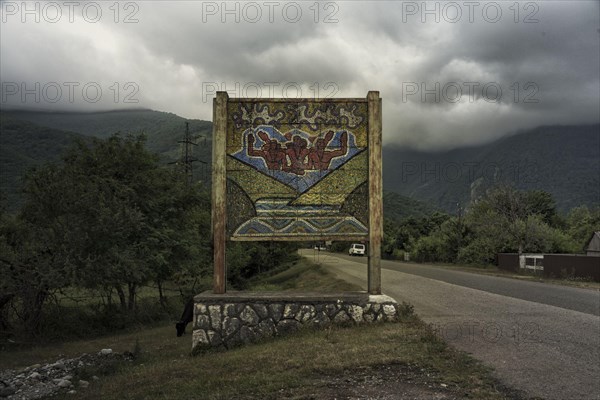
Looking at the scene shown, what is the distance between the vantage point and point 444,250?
5531 cm

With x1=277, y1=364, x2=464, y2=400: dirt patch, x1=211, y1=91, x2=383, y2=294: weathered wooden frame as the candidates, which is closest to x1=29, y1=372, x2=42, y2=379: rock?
x1=211, y1=91, x2=383, y2=294: weathered wooden frame

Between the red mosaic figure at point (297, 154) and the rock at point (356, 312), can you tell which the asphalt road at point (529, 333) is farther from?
the red mosaic figure at point (297, 154)

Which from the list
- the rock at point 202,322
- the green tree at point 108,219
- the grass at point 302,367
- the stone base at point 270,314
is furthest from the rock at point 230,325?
the green tree at point 108,219

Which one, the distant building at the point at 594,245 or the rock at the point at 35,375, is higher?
the distant building at the point at 594,245

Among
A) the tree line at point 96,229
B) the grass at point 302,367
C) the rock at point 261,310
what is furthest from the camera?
the tree line at point 96,229

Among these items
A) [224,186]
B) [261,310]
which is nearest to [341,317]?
[261,310]

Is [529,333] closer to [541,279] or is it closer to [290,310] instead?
[290,310]

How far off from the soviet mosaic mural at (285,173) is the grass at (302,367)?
7.31 ft

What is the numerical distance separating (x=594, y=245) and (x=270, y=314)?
142 ft

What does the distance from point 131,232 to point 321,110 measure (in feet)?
36.4

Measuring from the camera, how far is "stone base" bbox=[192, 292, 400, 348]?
9734 mm

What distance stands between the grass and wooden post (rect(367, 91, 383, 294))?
5.48 ft

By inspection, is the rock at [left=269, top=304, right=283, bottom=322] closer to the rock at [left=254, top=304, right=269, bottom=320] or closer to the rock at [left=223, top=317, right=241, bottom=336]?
the rock at [left=254, top=304, right=269, bottom=320]

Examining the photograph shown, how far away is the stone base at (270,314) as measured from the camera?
9.73m
